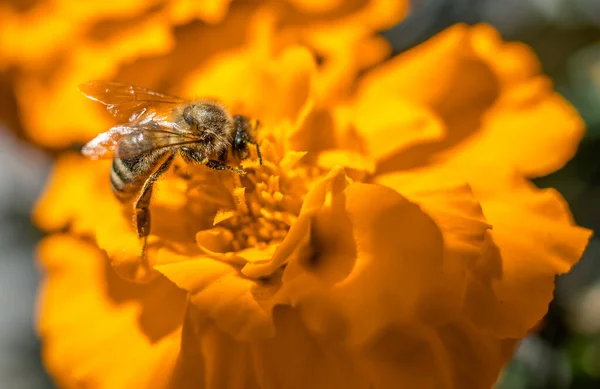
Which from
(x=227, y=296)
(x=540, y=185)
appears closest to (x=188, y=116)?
(x=227, y=296)

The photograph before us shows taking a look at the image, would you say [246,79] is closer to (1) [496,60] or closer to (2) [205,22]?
(2) [205,22]

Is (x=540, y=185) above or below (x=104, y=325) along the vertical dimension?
below

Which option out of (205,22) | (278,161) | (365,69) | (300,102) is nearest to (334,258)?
(278,161)

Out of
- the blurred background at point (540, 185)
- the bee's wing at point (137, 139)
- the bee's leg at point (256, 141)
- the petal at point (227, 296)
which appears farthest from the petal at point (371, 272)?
the blurred background at point (540, 185)

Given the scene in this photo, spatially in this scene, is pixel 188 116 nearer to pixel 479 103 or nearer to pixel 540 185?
pixel 479 103

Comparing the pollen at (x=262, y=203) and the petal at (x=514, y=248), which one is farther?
the pollen at (x=262, y=203)

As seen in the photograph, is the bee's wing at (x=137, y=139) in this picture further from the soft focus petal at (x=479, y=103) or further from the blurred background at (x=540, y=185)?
the blurred background at (x=540, y=185)

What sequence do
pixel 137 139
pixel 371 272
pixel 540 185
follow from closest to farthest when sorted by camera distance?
pixel 371 272, pixel 137 139, pixel 540 185
